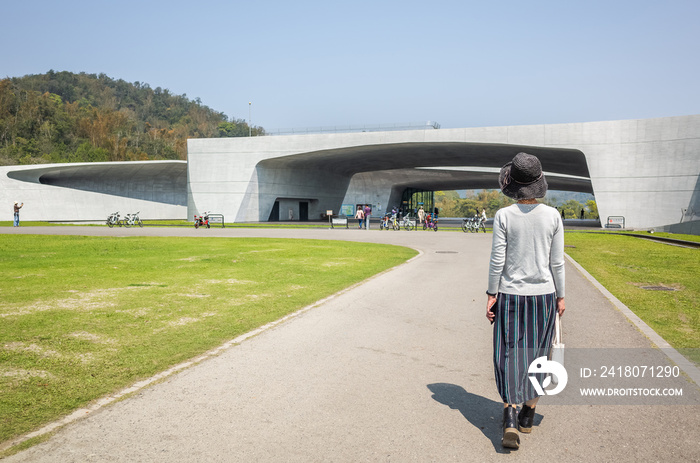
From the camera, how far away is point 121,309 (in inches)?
311

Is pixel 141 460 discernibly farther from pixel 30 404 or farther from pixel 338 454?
pixel 30 404

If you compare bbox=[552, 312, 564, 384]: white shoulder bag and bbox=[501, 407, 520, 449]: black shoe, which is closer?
bbox=[501, 407, 520, 449]: black shoe

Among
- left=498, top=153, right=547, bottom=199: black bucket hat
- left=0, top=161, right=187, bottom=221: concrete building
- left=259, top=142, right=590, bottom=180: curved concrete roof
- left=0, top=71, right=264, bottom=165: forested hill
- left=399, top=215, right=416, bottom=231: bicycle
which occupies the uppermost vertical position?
left=0, top=71, right=264, bottom=165: forested hill

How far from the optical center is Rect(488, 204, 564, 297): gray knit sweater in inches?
145

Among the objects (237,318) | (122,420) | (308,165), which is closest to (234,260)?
(237,318)

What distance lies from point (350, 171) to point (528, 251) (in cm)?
6204

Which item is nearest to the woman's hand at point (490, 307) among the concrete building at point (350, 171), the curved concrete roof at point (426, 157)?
the concrete building at point (350, 171)

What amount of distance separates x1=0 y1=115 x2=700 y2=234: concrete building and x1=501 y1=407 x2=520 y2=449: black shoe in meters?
32.4

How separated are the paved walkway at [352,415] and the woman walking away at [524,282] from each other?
403 millimetres

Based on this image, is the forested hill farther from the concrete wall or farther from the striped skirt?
the striped skirt

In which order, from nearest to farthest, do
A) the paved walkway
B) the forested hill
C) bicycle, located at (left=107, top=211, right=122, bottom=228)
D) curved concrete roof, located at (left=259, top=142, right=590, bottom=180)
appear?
the paved walkway → bicycle, located at (left=107, top=211, right=122, bottom=228) → curved concrete roof, located at (left=259, top=142, right=590, bottom=180) → the forested hill

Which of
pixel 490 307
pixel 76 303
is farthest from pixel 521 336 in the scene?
pixel 76 303

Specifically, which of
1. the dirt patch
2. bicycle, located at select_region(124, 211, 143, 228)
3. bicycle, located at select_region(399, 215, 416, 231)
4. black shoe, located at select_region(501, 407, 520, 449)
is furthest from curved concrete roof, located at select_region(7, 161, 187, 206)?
black shoe, located at select_region(501, 407, 520, 449)

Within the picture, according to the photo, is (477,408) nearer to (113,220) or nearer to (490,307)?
(490,307)
